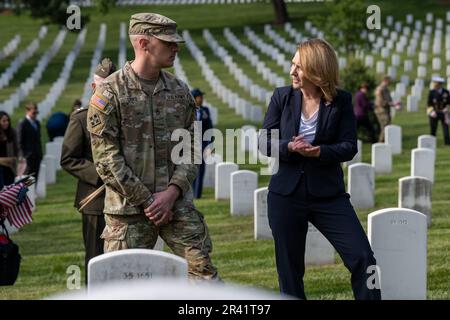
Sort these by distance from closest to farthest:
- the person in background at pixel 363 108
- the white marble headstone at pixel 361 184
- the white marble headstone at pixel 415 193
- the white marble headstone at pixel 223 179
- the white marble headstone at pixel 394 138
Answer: the white marble headstone at pixel 415 193 < the white marble headstone at pixel 361 184 < the white marble headstone at pixel 223 179 < the white marble headstone at pixel 394 138 < the person in background at pixel 363 108

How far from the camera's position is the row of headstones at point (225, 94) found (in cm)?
3356

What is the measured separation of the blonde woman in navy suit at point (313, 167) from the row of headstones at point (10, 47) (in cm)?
4813

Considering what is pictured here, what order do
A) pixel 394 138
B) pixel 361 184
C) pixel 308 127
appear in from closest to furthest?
pixel 308 127
pixel 361 184
pixel 394 138

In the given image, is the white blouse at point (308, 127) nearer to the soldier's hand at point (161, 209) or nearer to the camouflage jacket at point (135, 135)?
the camouflage jacket at point (135, 135)

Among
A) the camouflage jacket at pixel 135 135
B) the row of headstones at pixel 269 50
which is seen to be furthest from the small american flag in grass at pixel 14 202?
the row of headstones at pixel 269 50

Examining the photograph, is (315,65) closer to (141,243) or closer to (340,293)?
(141,243)

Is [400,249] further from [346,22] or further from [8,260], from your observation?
[346,22]

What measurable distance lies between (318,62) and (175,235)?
1385 millimetres

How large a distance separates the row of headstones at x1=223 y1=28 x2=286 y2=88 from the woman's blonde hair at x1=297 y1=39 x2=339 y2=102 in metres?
31.3

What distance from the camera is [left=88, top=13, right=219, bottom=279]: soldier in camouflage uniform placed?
710cm

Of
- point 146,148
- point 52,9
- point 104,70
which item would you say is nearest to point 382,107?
point 104,70

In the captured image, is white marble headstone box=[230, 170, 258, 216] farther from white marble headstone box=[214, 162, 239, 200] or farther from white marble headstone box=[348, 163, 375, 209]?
white marble headstone box=[214, 162, 239, 200]

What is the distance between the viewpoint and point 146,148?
7172 mm

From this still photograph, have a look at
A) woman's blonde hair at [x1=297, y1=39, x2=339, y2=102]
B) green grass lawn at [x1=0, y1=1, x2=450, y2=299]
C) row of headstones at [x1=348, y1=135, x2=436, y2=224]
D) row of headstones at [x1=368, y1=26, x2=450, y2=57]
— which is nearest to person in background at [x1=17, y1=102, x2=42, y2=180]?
green grass lawn at [x1=0, y1=1, x2=450, y2=299]
